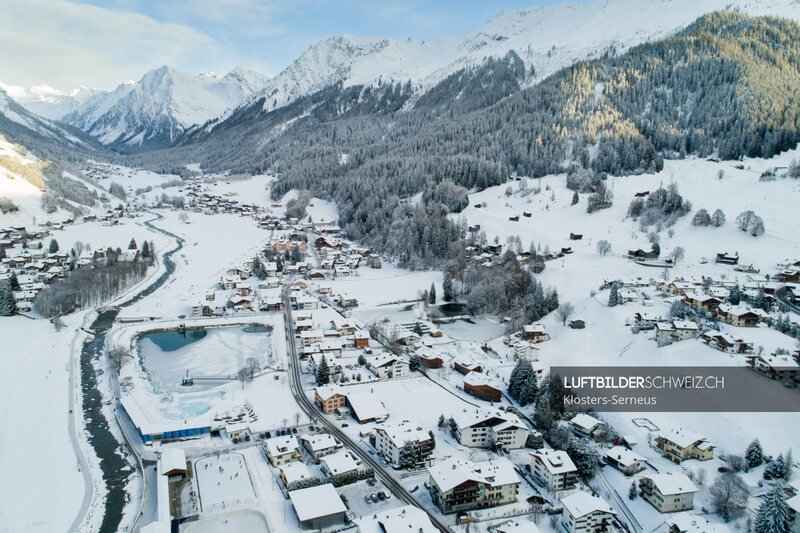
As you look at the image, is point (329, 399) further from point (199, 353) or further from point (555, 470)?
point (199, 353)

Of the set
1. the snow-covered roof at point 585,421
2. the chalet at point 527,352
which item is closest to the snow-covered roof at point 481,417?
the snow-covered roof at point 585,421

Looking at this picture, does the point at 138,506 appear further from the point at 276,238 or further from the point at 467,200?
the point at 467,200

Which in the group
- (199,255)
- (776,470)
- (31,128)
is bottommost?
(776,470)

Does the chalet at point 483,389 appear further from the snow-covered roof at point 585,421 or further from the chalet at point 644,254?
the chalet at point 644,254

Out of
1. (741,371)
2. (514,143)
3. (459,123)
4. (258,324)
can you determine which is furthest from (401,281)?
(459,123)

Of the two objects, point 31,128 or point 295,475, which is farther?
point 31,128

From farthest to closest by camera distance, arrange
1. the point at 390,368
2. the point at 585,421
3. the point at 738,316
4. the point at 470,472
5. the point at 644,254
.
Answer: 1. the point at 644,254
2. the point at 738,316
3. the point at 390,368
4. the point at 585,421
5. the point at 470,472

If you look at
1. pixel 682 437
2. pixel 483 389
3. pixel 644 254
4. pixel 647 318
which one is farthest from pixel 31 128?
pixel 682 437

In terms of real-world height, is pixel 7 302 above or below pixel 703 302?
above
